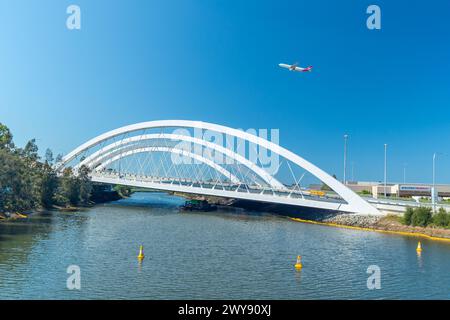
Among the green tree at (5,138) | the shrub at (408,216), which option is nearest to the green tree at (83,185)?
the green tree at (5,138)

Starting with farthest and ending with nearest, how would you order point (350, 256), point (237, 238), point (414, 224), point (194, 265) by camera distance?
1. point (414, 224)
2. point (237, 238)
3. point (350, 256)
4. point (194, 265)

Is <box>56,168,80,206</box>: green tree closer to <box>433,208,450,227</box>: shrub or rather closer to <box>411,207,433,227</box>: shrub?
<box>411,207,433,227</box>: shrub

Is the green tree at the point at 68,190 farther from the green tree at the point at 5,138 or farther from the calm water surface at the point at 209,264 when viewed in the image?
the calm water surface at the point at 209,264

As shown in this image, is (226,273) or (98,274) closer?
(98,274)

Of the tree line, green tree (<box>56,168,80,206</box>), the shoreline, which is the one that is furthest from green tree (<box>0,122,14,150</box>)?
the shoreline

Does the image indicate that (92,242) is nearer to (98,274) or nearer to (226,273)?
(98,274)

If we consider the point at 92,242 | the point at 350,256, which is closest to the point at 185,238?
the point at 92,242
